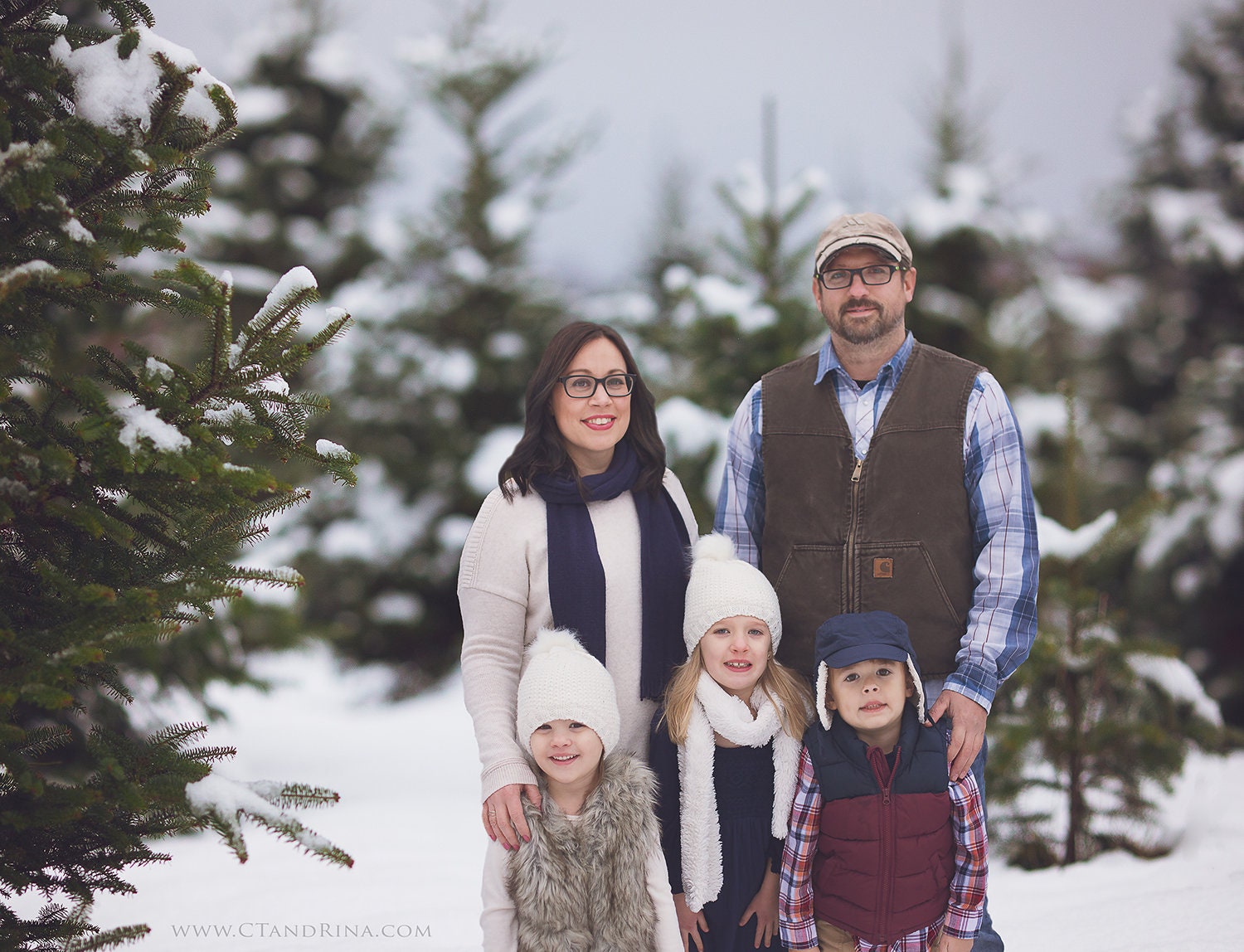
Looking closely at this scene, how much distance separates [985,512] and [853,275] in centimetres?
82

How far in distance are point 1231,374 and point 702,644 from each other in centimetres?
652

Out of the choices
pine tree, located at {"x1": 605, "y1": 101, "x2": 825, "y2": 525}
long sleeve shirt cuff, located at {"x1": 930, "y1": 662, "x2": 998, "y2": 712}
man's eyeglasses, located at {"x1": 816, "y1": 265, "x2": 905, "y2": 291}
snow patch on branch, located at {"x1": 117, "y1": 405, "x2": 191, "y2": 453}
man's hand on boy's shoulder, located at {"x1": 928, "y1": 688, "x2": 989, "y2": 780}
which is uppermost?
pine tree, located at {"x1": 605, "y1": 101, "x2": 825, "y2": 525}

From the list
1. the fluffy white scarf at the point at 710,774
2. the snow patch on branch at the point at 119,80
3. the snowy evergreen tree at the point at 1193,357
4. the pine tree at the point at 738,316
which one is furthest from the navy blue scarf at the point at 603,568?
the snowy evergreen tree at the point at 1193,357

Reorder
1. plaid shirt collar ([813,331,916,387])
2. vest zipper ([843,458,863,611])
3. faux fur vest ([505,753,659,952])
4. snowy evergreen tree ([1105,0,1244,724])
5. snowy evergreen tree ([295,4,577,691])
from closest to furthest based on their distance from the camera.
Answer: faux fur vest ([505,753,659,952]), vest zipper ([843,458,863,611]), plaid shirt collar ([813,331,916,387]), snowy evergreen tree ([1105,0,1244,724]), snowy evergreen tree ([295,4,577,691])

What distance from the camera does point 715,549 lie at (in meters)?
2.89

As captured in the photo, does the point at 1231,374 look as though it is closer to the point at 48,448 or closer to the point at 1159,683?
the point at 1159,683

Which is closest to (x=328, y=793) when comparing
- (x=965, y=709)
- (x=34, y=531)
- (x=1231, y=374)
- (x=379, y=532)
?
(x=34, y=531)

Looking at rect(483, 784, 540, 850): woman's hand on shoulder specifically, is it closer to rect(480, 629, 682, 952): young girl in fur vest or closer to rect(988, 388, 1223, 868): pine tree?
rect(480, 629, 682, 952): young girl in fur vest

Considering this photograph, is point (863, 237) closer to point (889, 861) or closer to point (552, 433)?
point (552, 433)

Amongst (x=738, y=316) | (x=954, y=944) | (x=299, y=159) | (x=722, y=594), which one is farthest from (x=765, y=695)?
(x=299, y=159)

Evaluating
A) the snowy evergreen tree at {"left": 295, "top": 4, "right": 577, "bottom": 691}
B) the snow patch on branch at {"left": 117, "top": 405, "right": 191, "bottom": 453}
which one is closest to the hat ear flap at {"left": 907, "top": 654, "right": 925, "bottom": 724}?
the snow patch on branch at {"left": 117, "top": 405, "right": 191, "bottom": 453}

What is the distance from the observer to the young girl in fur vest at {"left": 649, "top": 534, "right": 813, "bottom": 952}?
272 centimetres

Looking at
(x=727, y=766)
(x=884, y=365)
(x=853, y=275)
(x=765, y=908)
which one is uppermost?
(x=853, y=275)

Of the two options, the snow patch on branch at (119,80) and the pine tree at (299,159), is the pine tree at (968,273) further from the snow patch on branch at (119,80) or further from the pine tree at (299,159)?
the pine tree at (299,159)
